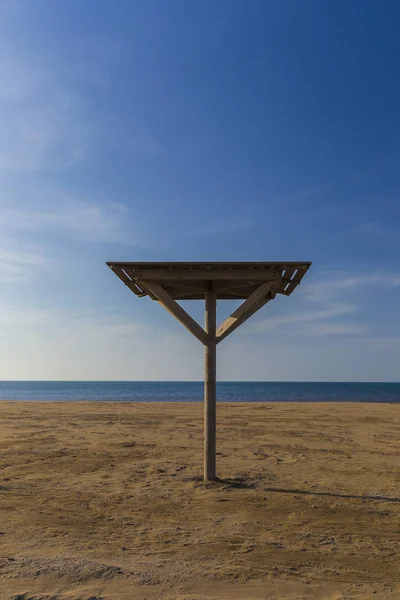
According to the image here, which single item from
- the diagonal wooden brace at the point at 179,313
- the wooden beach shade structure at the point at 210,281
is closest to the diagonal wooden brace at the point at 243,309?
the wooden beach shade structure at the point at 210,281

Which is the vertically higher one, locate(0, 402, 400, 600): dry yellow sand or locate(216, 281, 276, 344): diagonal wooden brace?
locate(216, 281, 276, 344): diagonal wooden brace

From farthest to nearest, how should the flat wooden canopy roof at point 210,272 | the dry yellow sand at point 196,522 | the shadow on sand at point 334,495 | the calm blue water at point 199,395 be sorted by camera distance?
the calm blue water at point 199,395 < the flat wooden canopy roof at point 210,272 < the shadow on sand at point 334,495 < the dry yellow sand at point 196,522

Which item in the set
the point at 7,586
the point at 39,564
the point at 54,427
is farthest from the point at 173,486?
the point at 54,427

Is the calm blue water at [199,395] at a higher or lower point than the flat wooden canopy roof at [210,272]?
lower

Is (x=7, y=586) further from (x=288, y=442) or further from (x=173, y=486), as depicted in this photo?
(x=288, y=442)

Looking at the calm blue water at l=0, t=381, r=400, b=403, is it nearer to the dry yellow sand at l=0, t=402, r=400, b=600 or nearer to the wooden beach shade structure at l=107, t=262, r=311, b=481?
the dry yellow sand at l=0, t=402, r=400, b=600

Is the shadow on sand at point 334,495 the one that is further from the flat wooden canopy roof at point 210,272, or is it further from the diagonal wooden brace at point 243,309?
the flat wooden canopy roof at point 210,272

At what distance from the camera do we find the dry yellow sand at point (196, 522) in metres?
3.73

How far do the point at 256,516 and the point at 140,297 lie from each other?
4780mm

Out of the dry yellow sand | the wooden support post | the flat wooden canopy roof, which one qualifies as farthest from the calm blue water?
the flat wooden canopy roof

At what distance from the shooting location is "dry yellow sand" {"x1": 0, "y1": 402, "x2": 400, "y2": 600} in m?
3.73

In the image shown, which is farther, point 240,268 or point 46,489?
point 240,268

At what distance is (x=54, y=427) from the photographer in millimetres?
14102

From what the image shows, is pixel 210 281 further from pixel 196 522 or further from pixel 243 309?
pixel 196 522
